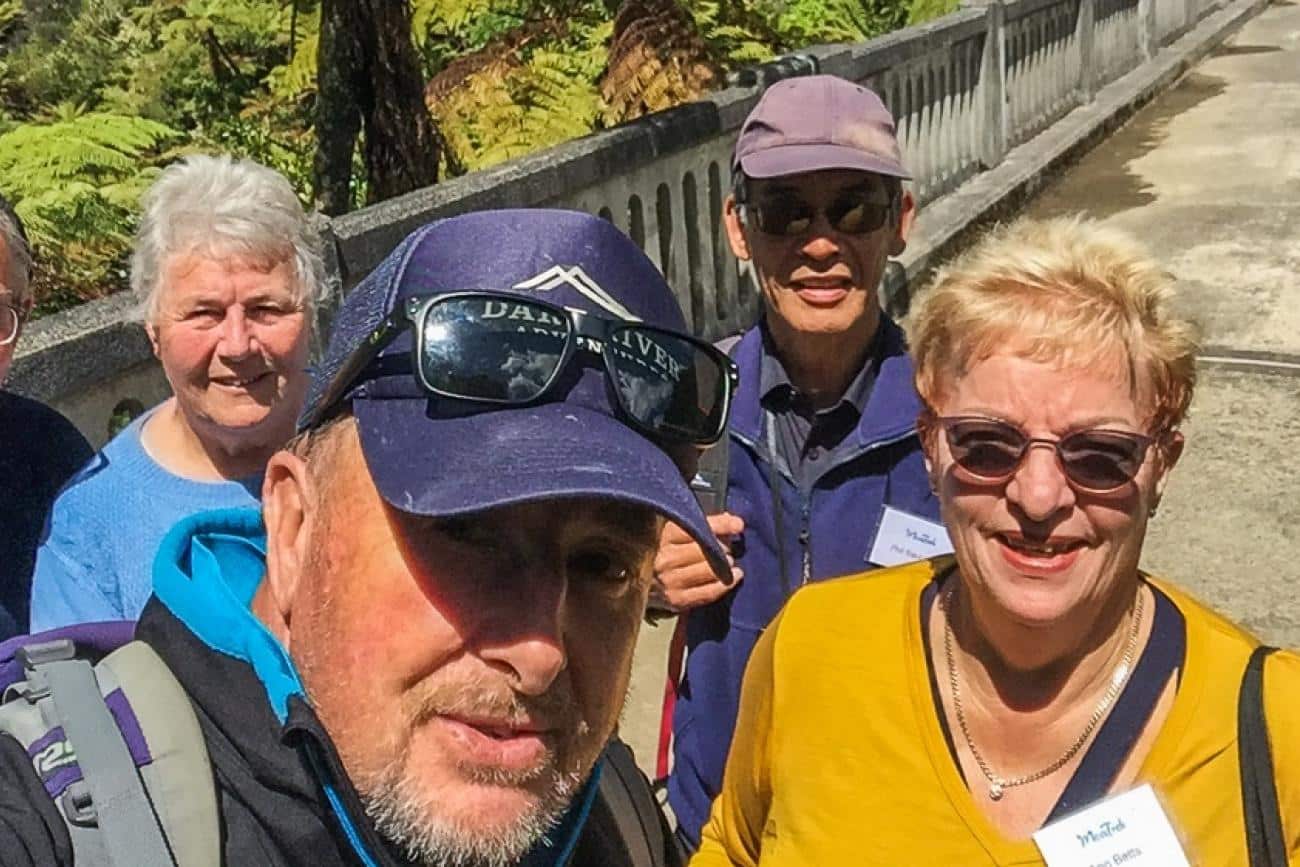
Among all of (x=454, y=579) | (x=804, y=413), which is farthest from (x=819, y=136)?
(x=454, y=579)

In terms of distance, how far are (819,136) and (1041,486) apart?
37.8 inches

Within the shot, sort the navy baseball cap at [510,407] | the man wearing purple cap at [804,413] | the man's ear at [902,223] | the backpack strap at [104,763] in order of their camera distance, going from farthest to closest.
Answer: the man's ear at [902,223], the man wearing purple cap at [804,413], the navy baseball cap at [510,407], the backpack strap at [104,763]

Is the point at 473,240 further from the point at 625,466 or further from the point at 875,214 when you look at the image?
the point at 875,214

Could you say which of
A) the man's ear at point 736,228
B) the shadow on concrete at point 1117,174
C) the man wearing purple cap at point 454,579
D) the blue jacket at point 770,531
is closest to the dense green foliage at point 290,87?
the shadow on concrete at point 1117,174

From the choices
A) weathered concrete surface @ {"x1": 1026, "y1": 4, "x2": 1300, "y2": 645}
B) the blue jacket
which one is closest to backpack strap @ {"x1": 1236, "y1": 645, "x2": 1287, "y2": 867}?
weathered concrete surface @ {"x1": 1026, "y1": 4, "x2": 1300, "y2": 645}

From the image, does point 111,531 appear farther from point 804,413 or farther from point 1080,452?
point 1080,452

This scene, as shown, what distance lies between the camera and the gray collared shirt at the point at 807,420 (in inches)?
105

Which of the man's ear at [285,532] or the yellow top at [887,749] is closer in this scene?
the man's ear at [285,532]

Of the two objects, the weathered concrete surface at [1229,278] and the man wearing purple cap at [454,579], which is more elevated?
the man wearing purple cap at [454,579]

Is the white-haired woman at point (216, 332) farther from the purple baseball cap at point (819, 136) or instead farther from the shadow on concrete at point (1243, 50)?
the shadow on concrete at point (1243, 50)

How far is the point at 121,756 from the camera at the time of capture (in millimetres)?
1167

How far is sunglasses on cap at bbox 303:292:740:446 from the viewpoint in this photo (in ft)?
4.29

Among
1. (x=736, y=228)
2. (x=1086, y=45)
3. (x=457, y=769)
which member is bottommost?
(x=1086, y=45)

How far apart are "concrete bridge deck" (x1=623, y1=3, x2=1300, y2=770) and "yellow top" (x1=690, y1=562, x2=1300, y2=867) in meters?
0.58
